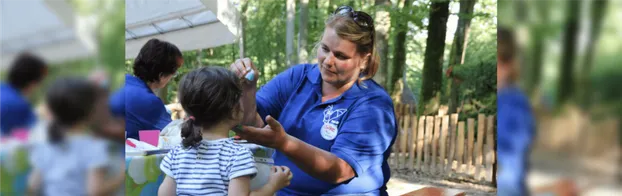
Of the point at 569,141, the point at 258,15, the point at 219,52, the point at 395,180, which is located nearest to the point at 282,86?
the point at 569,141

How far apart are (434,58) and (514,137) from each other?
10988mm

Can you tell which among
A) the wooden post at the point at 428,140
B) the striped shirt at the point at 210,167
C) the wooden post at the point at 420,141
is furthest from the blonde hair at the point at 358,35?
the wooden post at the point at 420,141

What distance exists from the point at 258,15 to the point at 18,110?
17.0 meters

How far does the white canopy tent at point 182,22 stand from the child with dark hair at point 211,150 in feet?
9.69

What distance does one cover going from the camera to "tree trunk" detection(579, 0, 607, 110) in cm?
57

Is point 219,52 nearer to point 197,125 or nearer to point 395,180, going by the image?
point 395,180

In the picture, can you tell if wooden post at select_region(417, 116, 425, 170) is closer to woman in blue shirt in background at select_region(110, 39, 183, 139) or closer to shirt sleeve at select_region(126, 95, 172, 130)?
woman in blue shirt in background at select_region(110, 39, 183, 139)

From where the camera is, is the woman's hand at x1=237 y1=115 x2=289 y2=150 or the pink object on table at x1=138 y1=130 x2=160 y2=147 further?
the pink object on table at x1=138 y1=130 x2=160 y2=147

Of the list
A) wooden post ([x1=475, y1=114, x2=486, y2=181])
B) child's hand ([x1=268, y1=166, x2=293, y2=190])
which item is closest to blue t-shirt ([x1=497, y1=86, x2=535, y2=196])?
child's hand ([x1=268, y1=166, x2=293, y2=190])

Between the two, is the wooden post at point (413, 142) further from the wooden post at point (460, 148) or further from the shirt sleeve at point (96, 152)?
the shirt sleeve at point (96, 152)

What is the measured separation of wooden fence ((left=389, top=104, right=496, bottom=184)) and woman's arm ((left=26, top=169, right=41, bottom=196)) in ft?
26.3

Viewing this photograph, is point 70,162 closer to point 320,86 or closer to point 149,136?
point 320,86

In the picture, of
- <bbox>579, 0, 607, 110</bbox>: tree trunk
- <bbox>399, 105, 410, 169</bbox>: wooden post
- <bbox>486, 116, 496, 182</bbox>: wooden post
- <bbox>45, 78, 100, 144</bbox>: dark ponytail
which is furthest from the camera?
<bbox>399, 105, 410, 169</bbox>: wooden post

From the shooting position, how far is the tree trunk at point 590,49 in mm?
567
